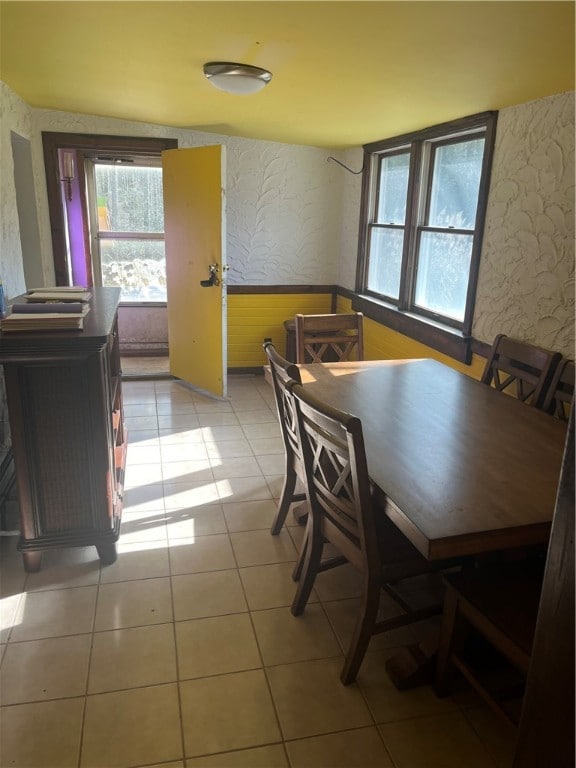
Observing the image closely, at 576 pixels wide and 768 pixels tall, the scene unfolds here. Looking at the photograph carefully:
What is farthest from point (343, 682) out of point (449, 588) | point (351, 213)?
point (351, 213)

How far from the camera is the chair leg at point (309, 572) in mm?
2059

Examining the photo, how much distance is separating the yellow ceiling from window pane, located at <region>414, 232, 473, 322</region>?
0.72 meters

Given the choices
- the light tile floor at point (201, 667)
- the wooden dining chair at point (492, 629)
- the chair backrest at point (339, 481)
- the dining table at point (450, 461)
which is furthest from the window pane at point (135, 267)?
the wooden dining chair at point (492, 629)

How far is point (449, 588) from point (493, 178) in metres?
2.20

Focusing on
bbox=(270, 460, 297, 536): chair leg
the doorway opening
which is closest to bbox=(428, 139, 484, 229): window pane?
bbox=(270, 460, 297, 536): chair leg

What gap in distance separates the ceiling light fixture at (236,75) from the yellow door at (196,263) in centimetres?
150

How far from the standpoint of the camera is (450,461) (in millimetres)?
1776

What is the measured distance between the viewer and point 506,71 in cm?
223

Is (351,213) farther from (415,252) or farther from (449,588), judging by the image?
(449,588)

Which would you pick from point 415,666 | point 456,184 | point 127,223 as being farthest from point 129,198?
Result: point 415,666

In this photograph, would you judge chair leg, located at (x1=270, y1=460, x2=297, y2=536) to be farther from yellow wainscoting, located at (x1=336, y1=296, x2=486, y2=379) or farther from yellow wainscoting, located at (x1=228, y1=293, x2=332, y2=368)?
yellow wainscoting, located at (x1=228, y1=293, x2=332, y2=368)

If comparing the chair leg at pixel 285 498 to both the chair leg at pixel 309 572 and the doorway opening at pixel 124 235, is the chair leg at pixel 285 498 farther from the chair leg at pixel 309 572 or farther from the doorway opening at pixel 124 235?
the doorway opening at pixel 124 235

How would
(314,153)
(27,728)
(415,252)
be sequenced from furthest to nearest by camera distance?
(314,153), (415,252), (27,728)

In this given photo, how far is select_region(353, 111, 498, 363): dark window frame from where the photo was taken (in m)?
3.04
